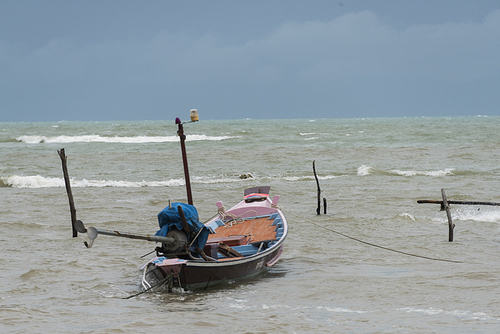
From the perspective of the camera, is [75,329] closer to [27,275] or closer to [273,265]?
[27,275]

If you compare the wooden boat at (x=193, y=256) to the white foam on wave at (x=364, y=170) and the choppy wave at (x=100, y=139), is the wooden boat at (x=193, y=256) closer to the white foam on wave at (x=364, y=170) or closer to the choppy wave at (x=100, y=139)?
the white foam on wave at (x=364, y=170)

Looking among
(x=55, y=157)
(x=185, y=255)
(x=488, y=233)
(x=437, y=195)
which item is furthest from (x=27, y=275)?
(x=55, y=157)

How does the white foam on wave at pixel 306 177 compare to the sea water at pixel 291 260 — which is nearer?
the sea water at pixel 291 260

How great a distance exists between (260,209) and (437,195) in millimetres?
10404

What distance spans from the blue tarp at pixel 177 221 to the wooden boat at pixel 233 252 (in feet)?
0.50

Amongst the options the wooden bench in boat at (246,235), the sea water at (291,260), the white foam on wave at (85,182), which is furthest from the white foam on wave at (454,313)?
the white foam on wave at (85,182)

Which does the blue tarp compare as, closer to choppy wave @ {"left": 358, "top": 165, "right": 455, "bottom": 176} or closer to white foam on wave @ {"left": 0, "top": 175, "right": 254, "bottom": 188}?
white foam on wave @ {"left": 0, "top": 175, "right": 254, "bottom": 188}

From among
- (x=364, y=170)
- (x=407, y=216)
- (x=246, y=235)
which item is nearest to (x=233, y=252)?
(x=246, y=235)

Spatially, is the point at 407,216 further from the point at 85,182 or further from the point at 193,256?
the point at 85,182

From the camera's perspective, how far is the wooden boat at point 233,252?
8.63 metres

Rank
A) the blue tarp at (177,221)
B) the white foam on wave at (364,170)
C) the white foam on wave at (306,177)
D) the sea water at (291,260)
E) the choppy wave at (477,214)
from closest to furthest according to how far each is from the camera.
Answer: the sea water at (291,260), the blue tarp at (177,221), the choppy wave at (477,214), the white foam on wave at (306,177), the white foam on wave at (364,170)

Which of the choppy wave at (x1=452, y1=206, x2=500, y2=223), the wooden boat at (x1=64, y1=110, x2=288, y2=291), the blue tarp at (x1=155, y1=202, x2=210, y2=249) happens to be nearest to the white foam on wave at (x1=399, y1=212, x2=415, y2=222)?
the choppy wave at (x1=452, y1=206, x2=500, y2=223)

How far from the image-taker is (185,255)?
8.91 meters

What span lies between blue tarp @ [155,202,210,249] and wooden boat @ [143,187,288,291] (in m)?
0.15
